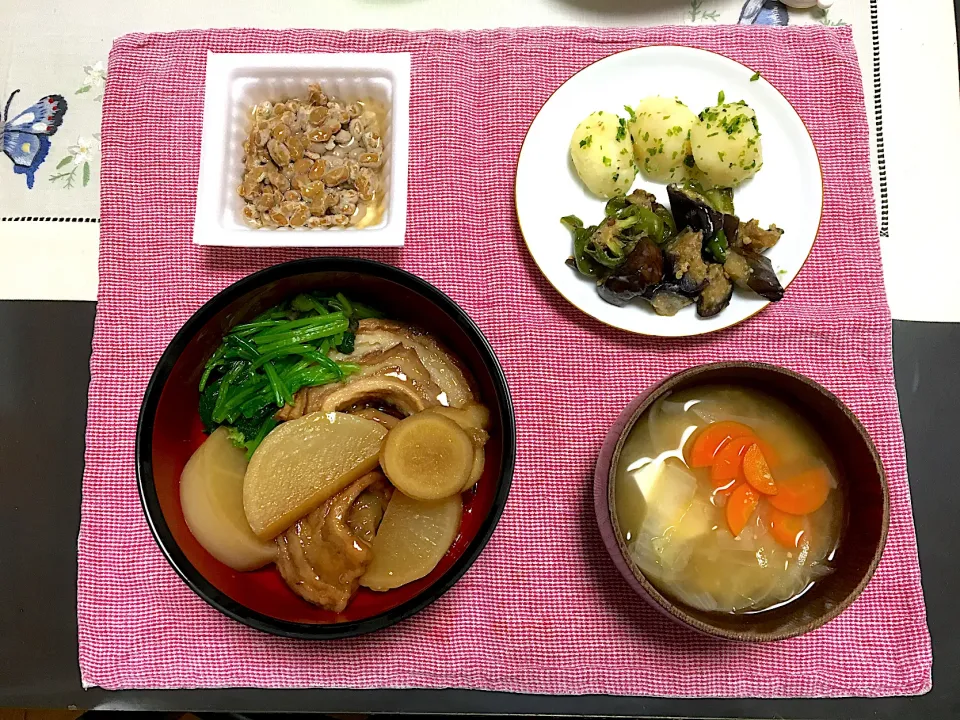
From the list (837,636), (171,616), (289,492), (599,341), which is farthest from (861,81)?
(171,616)

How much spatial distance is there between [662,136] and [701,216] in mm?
182

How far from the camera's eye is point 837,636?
56.2 inches

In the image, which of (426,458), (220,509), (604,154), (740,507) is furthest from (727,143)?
(220,509)

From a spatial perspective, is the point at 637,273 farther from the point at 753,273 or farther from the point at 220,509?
the point at 220,509

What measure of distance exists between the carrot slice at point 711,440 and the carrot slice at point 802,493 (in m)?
0.11

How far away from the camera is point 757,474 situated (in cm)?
120

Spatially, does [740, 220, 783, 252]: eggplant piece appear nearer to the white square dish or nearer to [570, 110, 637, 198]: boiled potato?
[570, 110, 637, 198]: boiled potato

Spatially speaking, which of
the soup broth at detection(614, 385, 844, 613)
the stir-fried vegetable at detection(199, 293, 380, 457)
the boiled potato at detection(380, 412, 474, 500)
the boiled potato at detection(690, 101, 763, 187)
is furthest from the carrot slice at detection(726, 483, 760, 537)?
the stir-fried vegetable at detection(199, 293, 380, 457)

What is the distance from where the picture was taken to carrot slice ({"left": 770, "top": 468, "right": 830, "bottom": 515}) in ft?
3.94

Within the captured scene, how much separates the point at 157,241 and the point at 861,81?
62.8 inches

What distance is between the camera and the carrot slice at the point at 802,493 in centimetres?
120

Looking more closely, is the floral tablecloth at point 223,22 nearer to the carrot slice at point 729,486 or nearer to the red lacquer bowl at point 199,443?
the red lacquer bowl at point 199,443

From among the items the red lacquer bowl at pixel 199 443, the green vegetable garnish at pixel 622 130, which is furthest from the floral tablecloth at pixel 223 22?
the red lacquer bowl at pixel 199 443

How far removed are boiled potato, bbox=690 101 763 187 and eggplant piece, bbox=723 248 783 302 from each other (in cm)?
16
